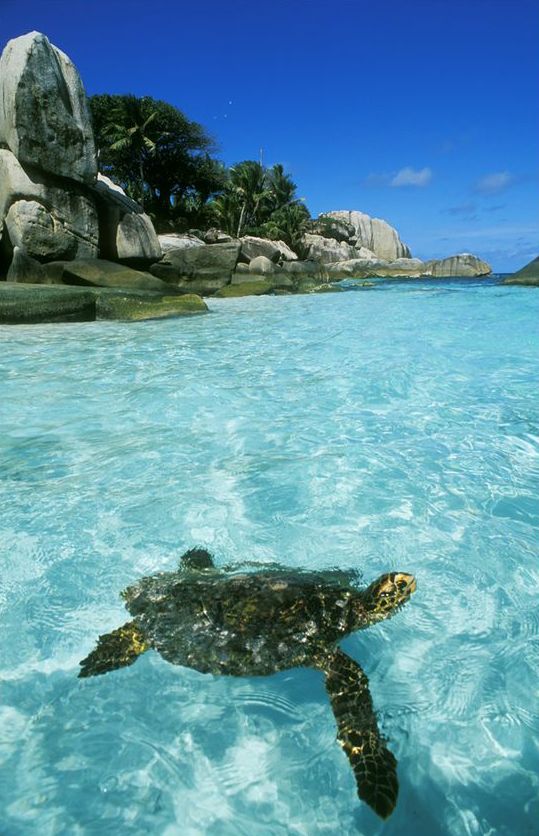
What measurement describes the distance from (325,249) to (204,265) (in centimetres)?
3381

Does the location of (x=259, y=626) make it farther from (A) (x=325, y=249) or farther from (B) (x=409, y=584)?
(A) (x=325, y=249)

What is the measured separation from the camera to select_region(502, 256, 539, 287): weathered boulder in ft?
105

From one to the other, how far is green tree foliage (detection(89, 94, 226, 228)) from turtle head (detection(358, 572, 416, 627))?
140ft

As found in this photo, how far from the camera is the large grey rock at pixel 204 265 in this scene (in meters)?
25.4

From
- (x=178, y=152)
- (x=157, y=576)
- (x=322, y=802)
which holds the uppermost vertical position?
(x=178, y=152)

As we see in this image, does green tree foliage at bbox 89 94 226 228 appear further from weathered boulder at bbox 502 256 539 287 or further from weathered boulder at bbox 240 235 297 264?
weathered boulder at bbox 502 256 539 287

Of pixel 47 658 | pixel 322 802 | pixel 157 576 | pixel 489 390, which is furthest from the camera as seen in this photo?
pixel 489 390

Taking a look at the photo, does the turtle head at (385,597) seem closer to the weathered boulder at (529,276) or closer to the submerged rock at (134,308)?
the submerged rock at (134,308)

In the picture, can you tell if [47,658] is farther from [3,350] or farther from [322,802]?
[3,350]

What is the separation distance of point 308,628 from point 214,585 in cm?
50

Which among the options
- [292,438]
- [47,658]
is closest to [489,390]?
[292,438]

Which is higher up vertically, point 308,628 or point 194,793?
point 308,628

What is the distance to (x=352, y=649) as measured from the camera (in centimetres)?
243

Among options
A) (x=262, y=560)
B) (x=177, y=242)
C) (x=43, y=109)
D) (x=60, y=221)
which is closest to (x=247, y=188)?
(x=177, y=242)
